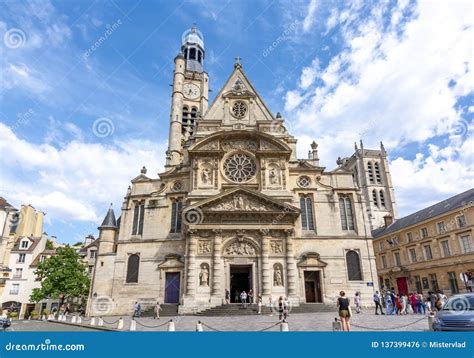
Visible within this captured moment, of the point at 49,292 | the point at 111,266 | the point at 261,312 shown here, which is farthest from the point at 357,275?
the point at 49,292

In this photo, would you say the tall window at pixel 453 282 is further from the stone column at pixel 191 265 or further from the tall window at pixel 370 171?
the tall window at pixel 370 171

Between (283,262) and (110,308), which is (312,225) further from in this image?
(110,308)

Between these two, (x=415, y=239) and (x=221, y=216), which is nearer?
(x=221, y=216)

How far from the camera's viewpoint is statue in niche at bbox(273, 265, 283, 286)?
22.8 m

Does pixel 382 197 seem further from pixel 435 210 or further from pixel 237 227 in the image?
pixel 237 227

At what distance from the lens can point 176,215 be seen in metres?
26.4

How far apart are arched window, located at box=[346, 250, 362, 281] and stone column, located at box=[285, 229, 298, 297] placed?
4.40m

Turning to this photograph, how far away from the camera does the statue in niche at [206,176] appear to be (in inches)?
1022

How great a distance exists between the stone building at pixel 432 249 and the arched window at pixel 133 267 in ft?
84.8

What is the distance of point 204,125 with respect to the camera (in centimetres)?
2847

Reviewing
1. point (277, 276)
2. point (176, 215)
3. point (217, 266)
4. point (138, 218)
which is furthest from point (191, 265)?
point (138, 218)

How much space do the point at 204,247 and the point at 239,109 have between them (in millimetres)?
13600

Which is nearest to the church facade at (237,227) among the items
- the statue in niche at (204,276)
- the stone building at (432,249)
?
the statue in niche at (204,276)

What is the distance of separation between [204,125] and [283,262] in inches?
548
